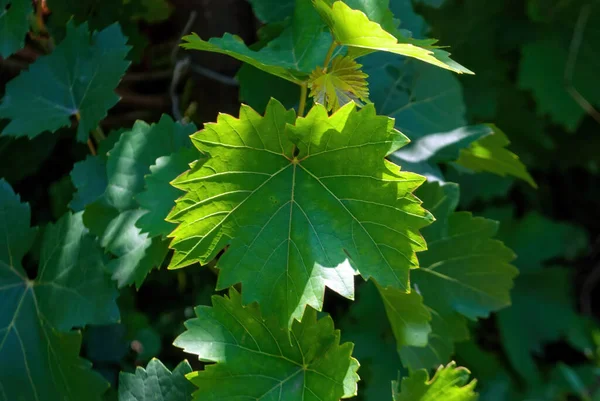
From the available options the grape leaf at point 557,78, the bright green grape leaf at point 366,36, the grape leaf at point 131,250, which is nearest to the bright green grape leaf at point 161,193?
the grape leaf at point 131,250

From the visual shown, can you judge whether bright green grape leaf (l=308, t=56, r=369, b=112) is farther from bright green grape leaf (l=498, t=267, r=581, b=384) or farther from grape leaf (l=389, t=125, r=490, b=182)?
bright green grape leaf (l=498, t=267, r=581, b=384)

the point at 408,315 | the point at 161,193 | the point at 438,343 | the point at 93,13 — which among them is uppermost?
the point at 93,13

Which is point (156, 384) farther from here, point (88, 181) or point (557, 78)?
point (557, 78)

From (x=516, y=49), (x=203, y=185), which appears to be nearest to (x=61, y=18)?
(x=203, y=185)

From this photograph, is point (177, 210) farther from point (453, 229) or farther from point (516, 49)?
point (516, 49)

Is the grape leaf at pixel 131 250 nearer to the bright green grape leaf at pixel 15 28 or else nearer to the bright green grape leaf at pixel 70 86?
the bright green grape leaf at pixel 70 86

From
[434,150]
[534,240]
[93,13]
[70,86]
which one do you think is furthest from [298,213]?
[534,240]
